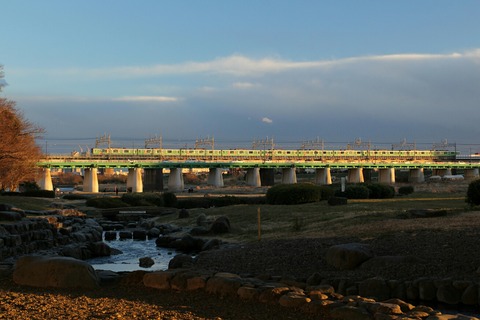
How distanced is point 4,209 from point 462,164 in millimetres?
116596

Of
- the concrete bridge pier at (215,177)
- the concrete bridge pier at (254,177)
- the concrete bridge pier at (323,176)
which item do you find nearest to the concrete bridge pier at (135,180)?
the concrete bridge pier at (215,177)

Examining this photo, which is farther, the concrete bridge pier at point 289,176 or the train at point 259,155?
the train at point 259,155

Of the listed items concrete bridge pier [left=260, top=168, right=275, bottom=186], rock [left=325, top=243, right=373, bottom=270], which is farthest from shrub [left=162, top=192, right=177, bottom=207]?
concrete bridge pier [left=260, top=168, right=275, bottom=186]

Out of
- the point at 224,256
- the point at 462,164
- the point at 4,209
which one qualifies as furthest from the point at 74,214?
the point at 462,164

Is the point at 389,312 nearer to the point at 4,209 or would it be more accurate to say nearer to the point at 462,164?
the point at 4,209

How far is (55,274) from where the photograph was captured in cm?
1368

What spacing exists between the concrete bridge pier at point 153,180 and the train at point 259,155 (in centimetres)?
298

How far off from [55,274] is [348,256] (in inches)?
315

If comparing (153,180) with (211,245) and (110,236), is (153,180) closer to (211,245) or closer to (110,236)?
(110,236)

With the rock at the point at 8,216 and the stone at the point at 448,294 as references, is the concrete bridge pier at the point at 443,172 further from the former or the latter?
the stone at the point at 448,294

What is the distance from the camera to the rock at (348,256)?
54.3ft

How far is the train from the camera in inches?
4722

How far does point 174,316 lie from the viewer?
10516 mm

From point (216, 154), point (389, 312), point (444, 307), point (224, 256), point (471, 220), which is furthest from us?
point (216, 154)
